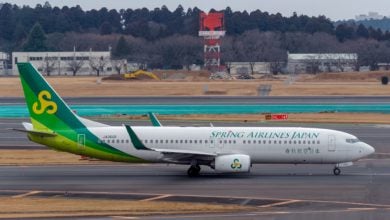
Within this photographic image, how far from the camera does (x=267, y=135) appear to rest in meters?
51.1

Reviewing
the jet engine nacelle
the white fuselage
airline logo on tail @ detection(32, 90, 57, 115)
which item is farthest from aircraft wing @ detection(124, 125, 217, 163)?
airline logo on tail @ detection(32, 90, 57, 115)

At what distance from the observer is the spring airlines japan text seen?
50969 mm

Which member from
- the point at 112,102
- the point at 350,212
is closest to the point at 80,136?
the point at 350,212

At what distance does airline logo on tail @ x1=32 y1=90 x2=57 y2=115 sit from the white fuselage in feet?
7.46

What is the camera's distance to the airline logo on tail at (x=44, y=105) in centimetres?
5109

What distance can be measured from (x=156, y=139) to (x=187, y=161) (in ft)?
6.63

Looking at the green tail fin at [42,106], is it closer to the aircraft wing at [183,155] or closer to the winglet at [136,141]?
the winglet at [136,141]

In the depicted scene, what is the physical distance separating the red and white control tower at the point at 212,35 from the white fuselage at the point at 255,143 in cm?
13606

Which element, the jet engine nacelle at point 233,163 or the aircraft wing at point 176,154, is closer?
the aircraft wing at point 176,154

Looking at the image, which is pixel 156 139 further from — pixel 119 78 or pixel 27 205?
pixel 119 78

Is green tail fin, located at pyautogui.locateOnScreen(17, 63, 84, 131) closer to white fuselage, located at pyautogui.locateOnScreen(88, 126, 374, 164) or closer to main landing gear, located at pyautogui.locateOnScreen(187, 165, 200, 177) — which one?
white fuselage, located at pyautogui.locateOnScreen(88, 126, 374, 164)

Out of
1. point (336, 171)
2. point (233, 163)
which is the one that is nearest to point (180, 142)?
point (233, 163)

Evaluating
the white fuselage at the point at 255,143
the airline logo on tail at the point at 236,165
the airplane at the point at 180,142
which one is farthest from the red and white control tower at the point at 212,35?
the airline logo on tail at the point at 236,165

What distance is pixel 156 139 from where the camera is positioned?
51.5m
